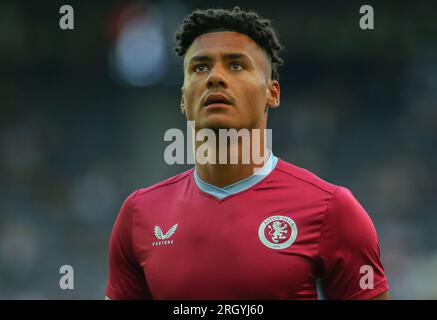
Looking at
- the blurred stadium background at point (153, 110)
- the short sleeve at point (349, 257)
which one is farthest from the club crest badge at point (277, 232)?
the blurred stadium background at point (153, 110)

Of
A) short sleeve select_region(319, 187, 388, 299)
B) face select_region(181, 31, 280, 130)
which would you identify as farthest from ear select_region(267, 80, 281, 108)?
short sleeve select_region(319, 187, 388, 299)

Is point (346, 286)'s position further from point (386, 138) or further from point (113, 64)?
point (113, 64)

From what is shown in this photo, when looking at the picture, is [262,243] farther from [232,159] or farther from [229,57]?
[229,57]

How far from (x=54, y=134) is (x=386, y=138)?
16.2 feet

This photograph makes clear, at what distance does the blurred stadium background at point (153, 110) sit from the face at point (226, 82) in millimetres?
6592

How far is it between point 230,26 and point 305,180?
783mm

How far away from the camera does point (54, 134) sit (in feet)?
34.8

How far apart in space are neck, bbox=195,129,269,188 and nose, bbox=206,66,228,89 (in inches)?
10.0

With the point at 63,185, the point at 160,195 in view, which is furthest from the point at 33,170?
the point at 160,195

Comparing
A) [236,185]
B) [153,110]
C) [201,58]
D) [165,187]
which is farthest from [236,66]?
[153,110]

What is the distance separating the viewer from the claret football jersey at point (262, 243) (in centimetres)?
290

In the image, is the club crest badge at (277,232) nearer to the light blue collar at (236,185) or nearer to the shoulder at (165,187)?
the light blue collar at (236,185)

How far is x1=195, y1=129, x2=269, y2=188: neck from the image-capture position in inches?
125

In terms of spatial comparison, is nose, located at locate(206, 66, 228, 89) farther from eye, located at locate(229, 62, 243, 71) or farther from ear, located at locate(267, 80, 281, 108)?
ear, located at locate(267, 80, 281, 108)
